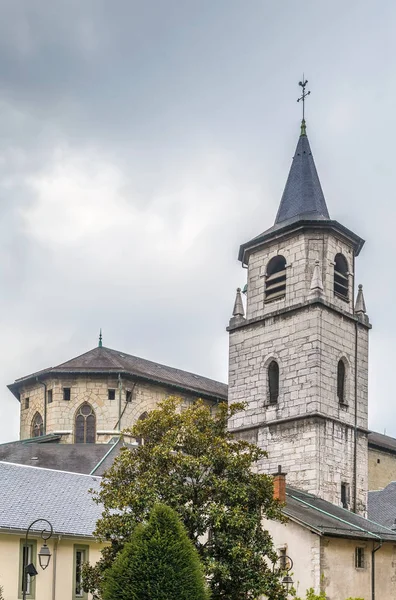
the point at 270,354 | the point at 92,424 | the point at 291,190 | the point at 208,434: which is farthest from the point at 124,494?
the point at 291,190

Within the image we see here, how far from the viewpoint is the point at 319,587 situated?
30031mm

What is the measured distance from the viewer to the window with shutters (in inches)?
1626

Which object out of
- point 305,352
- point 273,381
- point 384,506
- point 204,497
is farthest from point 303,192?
point 204,497

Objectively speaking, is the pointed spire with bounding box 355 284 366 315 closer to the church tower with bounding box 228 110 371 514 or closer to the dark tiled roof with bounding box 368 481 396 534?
the church tower with bounding box 228 110 371 514

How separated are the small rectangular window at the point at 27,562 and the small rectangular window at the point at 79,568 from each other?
1509mm

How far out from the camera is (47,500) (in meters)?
28.1

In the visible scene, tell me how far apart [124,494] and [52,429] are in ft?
73.3

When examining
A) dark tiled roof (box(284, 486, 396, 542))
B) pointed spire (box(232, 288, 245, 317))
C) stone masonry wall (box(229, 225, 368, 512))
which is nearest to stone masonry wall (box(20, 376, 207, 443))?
stone masonry wall (box(229, 225, 368, 512))

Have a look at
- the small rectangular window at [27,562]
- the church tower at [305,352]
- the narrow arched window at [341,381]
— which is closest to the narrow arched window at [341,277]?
the church tower at [305,352]

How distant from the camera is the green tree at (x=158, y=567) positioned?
20875 millimetres

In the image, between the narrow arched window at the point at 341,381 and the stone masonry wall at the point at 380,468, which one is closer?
the narrow arched window at the point at 341,381

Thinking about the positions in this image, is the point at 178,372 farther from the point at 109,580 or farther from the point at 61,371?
the point at 109,580

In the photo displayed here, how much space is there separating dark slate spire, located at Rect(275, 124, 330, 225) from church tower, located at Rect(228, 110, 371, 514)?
0.08 meters

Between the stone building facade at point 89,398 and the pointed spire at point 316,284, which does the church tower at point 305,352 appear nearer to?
the pointed spire at point 316,284
